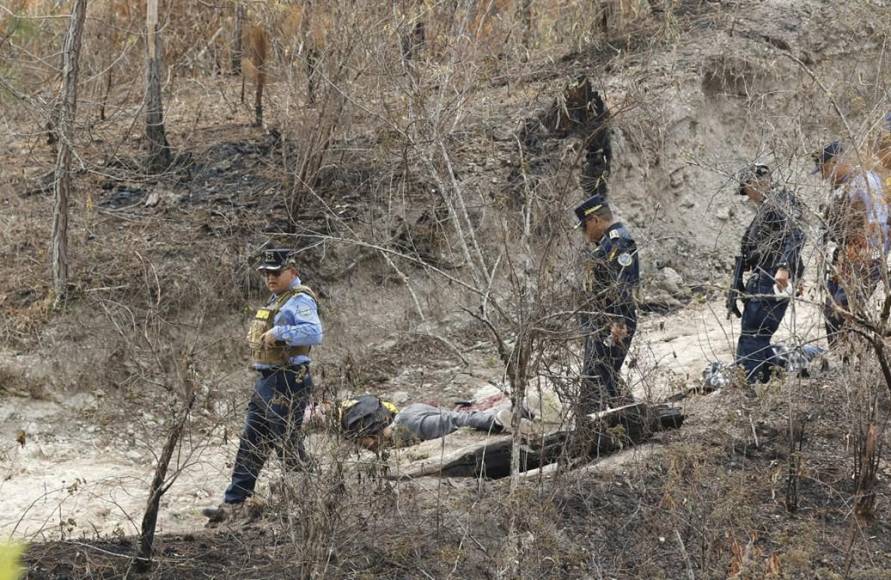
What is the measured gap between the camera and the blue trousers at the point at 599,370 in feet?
20.2

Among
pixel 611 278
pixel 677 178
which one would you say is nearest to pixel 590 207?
pixel 611 278

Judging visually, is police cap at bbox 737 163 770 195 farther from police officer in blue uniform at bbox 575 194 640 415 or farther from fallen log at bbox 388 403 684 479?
fallen log at bbox 388 403 684 479

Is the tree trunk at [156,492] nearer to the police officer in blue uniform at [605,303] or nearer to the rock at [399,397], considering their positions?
the police officer in blue uniform at [605,303]

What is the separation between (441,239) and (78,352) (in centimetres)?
341

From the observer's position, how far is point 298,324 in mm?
6531

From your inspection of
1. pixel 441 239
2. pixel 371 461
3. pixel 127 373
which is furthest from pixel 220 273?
pixel 371 461

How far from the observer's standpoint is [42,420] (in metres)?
8.48

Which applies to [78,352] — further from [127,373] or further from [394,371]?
[394,371]

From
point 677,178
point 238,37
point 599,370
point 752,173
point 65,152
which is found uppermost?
point 238,37

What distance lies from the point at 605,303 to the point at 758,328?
1.50 metres

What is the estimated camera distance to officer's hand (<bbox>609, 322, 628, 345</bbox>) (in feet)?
20.8

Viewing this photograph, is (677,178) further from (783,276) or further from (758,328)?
(783,276)

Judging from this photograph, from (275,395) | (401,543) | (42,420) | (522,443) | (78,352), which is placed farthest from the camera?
(78,352)

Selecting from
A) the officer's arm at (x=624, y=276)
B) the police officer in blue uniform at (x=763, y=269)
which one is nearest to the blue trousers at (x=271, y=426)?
the officer's arm at (x=624, y=276)
